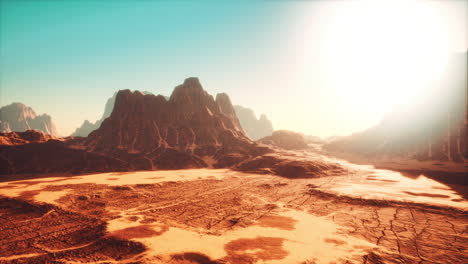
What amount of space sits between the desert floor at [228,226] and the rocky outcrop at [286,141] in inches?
4199

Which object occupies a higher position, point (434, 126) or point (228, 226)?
point (434, 126)

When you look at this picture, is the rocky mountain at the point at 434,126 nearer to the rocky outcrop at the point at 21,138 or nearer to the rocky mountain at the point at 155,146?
the rocky mountain at the point at 155,146

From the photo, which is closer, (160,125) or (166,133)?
(166,133)

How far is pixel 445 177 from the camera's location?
56281mm

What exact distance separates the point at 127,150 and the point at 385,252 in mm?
91124

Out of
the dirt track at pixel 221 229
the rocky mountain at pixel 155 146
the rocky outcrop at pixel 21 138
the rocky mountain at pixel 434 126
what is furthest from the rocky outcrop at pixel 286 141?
the rocky outcrop at pixel 21 138

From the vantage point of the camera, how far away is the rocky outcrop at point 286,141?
5751 inches

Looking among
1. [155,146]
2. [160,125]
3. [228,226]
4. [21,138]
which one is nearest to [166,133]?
[160,125]

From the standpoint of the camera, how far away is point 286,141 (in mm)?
152750

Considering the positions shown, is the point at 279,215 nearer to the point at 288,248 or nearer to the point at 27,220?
the point at 288,248

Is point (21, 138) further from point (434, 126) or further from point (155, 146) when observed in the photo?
point (434, 126)

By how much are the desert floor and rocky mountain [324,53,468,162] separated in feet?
209

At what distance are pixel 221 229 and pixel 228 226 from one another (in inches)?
49.2

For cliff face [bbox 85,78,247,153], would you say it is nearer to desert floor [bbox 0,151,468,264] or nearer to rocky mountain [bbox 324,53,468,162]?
desert floor [bbox 0,151,468,264]
